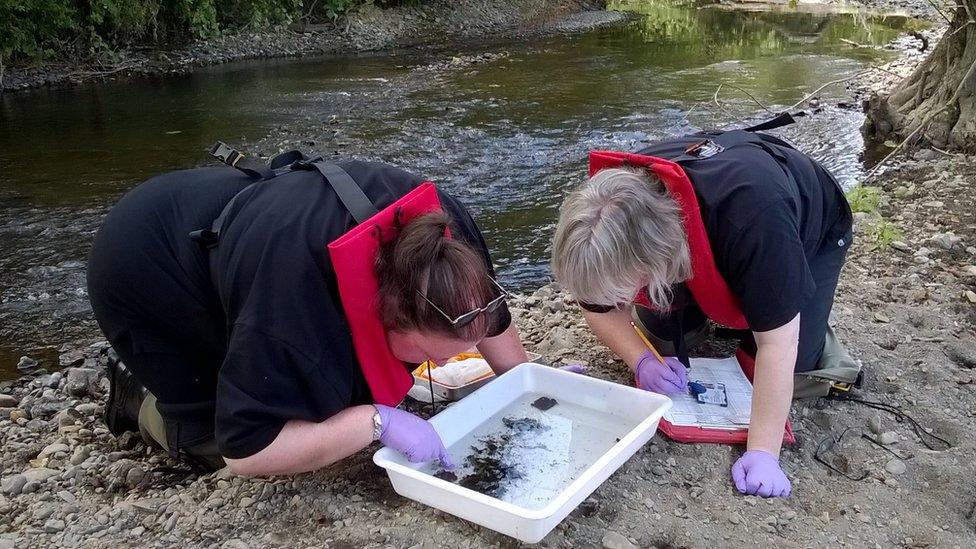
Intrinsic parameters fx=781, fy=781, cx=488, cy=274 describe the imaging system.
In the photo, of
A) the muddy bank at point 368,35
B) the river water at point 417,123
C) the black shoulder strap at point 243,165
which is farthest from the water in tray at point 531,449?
the muddy bank at point 368,35

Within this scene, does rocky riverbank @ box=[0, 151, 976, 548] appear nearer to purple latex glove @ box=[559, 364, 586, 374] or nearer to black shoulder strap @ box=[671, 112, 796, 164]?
purple latex glove @ box=[559, 364, 586, 374]

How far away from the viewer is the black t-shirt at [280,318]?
6.31 ft

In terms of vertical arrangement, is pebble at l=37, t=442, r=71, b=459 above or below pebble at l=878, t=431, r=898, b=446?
below

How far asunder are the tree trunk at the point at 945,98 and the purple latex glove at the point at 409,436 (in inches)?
211

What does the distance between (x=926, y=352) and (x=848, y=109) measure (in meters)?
7.14

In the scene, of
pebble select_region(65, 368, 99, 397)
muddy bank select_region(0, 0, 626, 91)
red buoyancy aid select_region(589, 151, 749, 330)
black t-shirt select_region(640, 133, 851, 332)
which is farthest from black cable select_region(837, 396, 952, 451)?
muddy bank select_region(0, 0, 626, 91)

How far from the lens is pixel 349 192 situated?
2094 millimetres

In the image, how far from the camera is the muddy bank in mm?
13406

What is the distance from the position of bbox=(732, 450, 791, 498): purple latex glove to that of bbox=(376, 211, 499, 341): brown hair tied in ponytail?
104 centimetres

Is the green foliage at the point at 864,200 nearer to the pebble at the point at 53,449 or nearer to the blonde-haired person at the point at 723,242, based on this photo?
the blonde-haired person at the point at 723,242

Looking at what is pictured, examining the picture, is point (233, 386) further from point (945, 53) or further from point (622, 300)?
point (945, 53)

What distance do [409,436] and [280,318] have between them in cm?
60

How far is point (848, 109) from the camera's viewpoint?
9.49 metres

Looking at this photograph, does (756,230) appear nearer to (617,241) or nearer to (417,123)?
(617,241)
